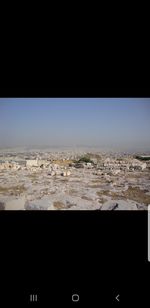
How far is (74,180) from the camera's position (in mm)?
3525

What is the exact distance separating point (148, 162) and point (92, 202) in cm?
121

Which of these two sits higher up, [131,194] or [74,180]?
[74,180]

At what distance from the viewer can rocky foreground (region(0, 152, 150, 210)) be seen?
9.88 feet
